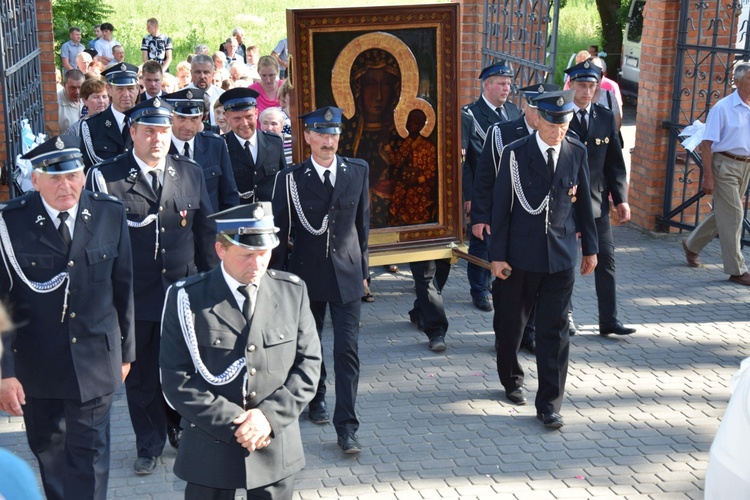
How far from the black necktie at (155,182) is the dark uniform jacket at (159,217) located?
0.02m

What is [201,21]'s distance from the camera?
3172cm

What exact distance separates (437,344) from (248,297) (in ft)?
13.2

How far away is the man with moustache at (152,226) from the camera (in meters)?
6.04

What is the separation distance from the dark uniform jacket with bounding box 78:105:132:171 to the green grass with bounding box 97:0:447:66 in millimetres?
20280

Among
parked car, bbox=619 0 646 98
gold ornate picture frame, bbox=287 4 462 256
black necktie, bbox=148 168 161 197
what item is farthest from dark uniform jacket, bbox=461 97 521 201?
parked car, bbox=619 0 646 98

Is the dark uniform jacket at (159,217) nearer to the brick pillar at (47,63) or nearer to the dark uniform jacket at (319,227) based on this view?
the dark uniform jacket at (319,227)

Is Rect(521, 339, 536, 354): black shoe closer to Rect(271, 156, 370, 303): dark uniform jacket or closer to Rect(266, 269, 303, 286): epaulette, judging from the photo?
Rect(271, 156, 370, 303): dark uniform jacket

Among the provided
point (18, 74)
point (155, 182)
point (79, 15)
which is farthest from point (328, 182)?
point (79, 15)

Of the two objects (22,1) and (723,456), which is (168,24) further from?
(723,456)

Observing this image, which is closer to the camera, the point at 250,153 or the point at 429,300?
the point at 250,153

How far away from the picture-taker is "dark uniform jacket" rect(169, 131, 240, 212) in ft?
22.8

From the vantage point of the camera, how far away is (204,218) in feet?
20.8

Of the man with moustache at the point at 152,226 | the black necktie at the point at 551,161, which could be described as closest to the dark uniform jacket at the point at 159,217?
the man with moustache at the point at 152,226

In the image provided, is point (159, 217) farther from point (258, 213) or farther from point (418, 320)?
point (418, 320)
